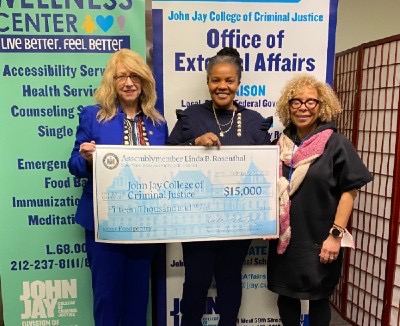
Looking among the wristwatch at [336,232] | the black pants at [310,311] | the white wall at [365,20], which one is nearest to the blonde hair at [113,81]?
the wristwatch at [336,232]

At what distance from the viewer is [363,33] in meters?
3.29

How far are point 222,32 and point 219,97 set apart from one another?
0.47 meters

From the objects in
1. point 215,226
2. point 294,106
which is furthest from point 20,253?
point 294,106

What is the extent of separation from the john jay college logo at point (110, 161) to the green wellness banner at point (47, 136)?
51 cm

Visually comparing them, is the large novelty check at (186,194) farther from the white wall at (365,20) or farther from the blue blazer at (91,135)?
the white wall at (365,20)

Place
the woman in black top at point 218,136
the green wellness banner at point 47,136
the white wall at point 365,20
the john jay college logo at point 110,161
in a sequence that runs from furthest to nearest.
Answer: the white wall at point 365,20
the green wellness banner at point 47,136
the woman in black top at point 218,136
the john jay college logo at point 110,161

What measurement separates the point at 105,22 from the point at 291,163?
120 cm

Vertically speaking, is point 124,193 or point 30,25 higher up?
point 30,25

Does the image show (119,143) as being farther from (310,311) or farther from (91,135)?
(310,311)

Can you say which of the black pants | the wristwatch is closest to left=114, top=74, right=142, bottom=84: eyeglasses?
the wristwatch

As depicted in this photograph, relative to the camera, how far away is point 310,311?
1854mm

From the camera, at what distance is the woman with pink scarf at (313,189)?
164 cm

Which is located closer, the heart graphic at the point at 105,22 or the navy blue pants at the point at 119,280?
the navy blue pants at the point at 119,280

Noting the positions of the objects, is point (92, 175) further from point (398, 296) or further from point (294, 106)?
point (398, 296)
